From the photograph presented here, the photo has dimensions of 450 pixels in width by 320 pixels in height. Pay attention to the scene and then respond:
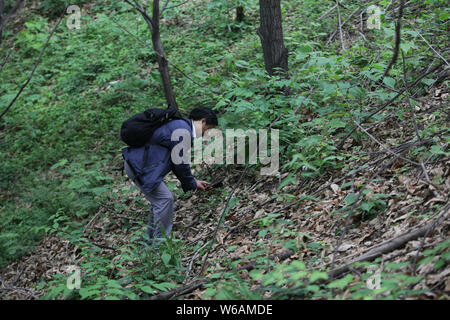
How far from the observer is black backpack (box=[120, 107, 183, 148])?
497 cm

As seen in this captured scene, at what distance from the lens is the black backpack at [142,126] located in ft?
16.3

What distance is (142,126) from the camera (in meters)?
4.98

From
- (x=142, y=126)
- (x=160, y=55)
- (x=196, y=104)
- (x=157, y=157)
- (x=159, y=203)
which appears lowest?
(x=159, y=203)

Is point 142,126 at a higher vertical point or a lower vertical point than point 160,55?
lower

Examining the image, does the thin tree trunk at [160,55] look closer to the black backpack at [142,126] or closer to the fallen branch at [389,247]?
the black backpack at [142,126]

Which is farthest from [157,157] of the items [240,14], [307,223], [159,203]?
[240,14]

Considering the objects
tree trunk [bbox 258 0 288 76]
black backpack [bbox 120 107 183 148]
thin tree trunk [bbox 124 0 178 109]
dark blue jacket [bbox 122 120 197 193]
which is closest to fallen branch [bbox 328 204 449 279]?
dark blue jacket [bbox 122 120 197 193]

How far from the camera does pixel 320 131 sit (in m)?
5.66

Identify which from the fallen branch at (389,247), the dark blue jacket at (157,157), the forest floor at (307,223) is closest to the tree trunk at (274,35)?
the forest floor at (307,223)

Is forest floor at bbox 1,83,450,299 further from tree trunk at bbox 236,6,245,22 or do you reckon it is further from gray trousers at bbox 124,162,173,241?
tree trunk at bbox 236,6,245,22

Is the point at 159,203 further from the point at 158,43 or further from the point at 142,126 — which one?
the point at 158,43

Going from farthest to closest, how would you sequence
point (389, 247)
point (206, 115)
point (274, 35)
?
point (274, 35) → point (206, 115) → point (389, 247)

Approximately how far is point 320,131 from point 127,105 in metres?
5.04
